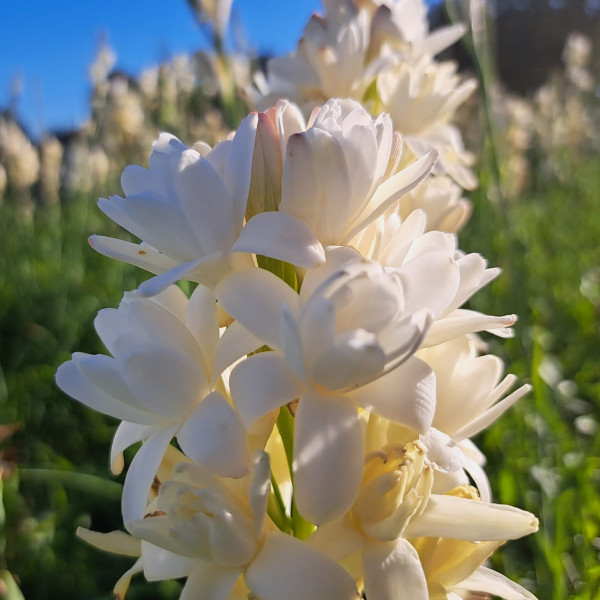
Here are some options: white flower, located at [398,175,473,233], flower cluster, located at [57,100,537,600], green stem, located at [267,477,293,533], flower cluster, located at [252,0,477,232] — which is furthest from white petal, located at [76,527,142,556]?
flower cluster, located at [252,0,477,232]

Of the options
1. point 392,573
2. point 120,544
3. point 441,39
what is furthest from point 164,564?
point 441,39

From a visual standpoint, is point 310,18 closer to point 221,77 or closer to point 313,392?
point 221,77

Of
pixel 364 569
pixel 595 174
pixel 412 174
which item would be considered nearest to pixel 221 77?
pixel 412 174

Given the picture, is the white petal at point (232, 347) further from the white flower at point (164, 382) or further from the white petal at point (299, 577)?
the white petal at point (299, 577)

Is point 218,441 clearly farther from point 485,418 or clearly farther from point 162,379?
point 485,418

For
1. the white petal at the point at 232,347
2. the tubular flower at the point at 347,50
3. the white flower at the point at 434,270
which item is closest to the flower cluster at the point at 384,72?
the tubular flower at the point at 347,50

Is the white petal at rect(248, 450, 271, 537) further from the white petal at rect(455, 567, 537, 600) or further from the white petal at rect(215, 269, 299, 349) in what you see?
the white petal at rect(455, 567, 537, 600)
